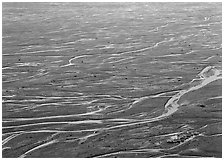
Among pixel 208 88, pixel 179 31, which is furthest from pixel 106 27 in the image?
pixel 208 88

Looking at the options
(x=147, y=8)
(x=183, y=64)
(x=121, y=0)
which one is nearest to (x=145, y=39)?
(x=183, y=64)

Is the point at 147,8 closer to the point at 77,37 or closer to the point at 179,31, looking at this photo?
the point at 179,31

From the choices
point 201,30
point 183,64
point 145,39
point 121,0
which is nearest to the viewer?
point 183,64

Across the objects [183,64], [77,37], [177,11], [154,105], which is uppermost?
[177,11]

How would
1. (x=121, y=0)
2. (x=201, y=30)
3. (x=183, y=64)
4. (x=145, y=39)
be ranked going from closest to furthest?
1. (x=183, y=64)
2. (x=145, y=39)
3. (x=201, y=30)
4. (x=121, y=0)

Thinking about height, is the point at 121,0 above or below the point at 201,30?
above

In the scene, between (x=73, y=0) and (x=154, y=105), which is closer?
(x=154, y=105)
